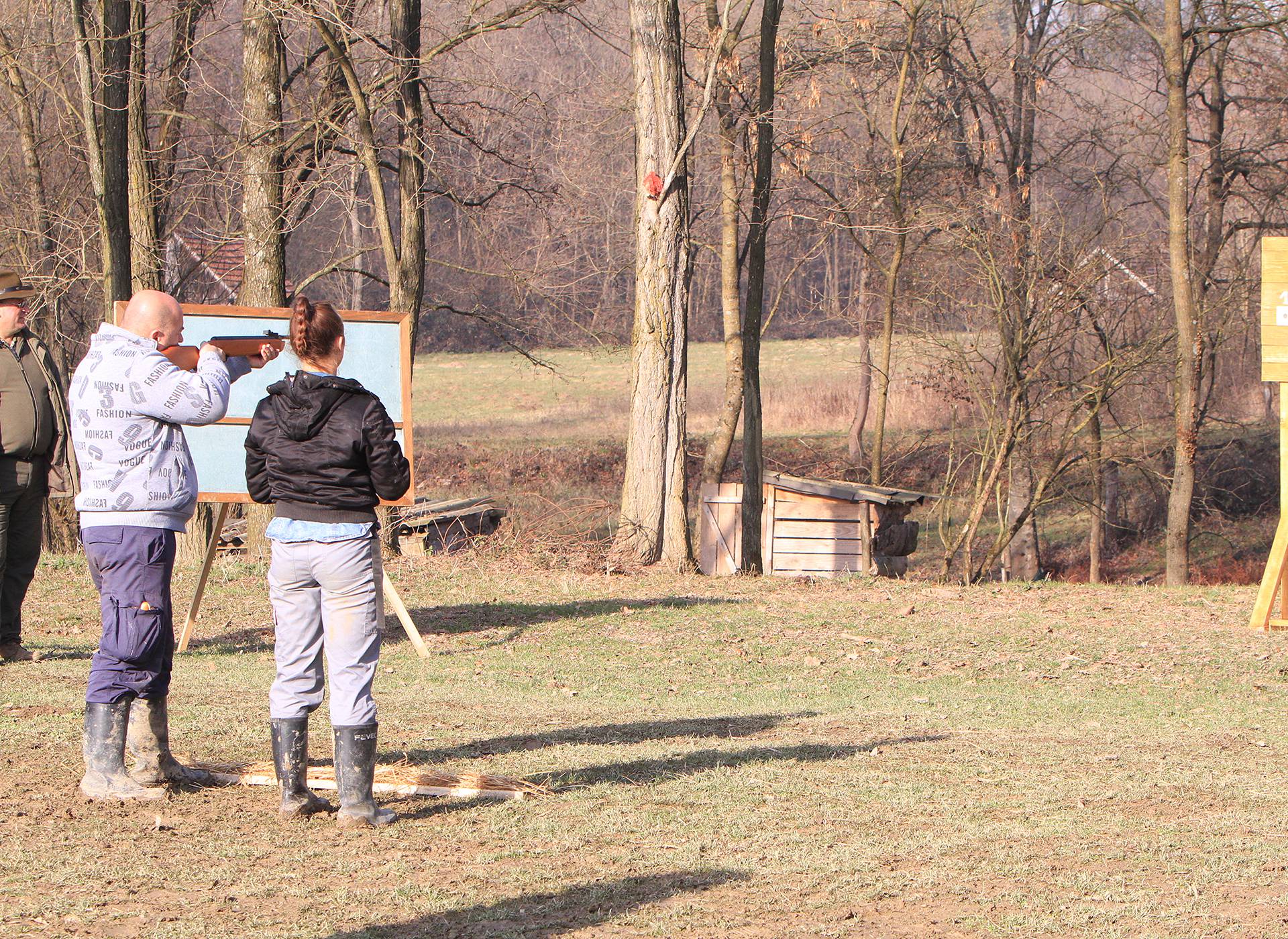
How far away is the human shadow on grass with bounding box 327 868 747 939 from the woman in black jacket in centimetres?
104

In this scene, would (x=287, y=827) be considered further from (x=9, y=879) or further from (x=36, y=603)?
(x=36, y=603)

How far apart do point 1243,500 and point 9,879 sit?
2698cm

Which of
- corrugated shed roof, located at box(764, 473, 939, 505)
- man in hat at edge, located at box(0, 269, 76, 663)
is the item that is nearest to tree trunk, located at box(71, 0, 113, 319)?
man in hat at edge, located at box(0, 269, 76, 663)

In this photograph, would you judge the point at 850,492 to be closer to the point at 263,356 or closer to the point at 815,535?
the point at 815,535

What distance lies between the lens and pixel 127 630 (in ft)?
17.2

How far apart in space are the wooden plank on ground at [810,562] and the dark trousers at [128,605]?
15.4 m

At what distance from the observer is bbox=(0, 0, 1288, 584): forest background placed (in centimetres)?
1546

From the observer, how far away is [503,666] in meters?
9.53

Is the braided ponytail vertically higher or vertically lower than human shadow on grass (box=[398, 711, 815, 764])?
higher

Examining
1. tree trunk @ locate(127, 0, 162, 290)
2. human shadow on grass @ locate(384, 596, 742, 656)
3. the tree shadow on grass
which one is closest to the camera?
the tree shadow on grass

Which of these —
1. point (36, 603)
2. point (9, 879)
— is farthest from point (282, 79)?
point (9, 879)

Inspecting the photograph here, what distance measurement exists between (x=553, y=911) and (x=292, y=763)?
4.68 ft

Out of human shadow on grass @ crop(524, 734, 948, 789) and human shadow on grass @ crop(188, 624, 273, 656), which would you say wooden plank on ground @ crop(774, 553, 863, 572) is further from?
human shadow on grass @ crop(524, 734, 948, 789)

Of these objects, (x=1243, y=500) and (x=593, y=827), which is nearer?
(x=593, y=827)
